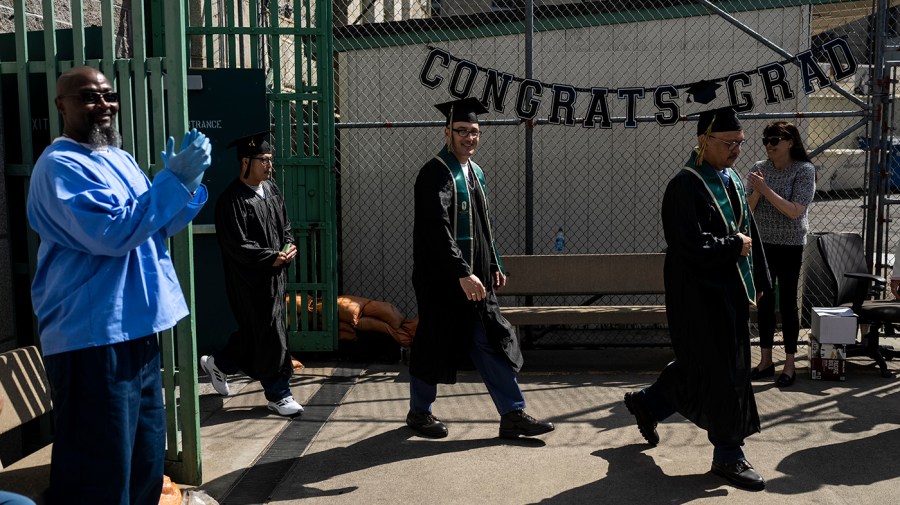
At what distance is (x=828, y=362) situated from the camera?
21.5 feet

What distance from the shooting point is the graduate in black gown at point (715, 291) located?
4.46 meters

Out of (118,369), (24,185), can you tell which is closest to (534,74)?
(24,185)

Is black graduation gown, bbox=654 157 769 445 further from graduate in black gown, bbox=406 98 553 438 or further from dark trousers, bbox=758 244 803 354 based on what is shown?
dark trousers, bbox=758 244 803 354

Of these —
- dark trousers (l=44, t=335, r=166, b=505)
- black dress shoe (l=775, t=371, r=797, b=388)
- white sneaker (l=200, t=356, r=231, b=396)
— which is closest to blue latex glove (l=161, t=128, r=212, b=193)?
dark trousers (l=44, t=335, r=166, b=505)

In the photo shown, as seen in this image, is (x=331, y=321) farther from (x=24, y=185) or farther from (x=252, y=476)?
(x=24, y=185)

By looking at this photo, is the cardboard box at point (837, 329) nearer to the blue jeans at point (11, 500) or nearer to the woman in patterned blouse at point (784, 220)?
the woman in patterned blouse at point (784, 220)

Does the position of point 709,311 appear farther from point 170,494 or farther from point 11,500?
point 11,500

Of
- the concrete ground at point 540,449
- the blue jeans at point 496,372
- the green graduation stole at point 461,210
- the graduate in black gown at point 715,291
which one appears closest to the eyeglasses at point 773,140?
the concrete ground at point 540,449

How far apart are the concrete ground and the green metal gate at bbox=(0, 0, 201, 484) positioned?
51 cm

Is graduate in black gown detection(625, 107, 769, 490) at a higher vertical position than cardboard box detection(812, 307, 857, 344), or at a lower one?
higher

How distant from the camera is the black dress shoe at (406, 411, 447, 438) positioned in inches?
210

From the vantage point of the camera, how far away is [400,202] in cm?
861

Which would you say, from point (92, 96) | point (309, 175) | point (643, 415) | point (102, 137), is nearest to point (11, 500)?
point (102, 137)

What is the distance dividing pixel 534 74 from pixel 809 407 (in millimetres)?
3834
